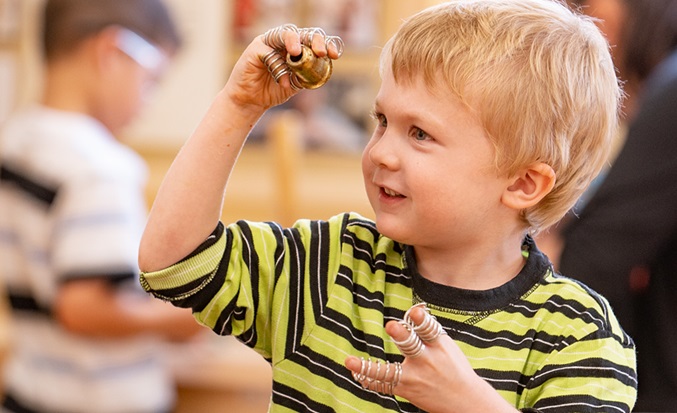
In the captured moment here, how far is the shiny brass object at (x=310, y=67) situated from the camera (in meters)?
0.91

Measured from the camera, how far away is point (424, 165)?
95 cm

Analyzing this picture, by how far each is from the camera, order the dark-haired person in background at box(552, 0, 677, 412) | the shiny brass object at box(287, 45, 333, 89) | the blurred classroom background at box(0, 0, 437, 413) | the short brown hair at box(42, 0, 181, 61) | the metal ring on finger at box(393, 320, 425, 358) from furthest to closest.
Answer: the blurred classroom background at box(0, 0, 437, 413)
the short brown hair at box(42, 0, 181, 61)
the dark-haired person in background at box(552, 0, 677, 412)
the shiny brass object at box(287, 45, 333, 89)
the metal ring on finger at box(393, 320, 425, 358)

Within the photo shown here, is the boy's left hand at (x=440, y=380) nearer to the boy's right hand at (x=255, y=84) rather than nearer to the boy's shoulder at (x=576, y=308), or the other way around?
the boy's shoulder at (x=576, y=308)

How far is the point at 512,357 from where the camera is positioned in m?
0.94

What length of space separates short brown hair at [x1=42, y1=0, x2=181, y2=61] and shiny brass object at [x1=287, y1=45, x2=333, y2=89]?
1.15 meters

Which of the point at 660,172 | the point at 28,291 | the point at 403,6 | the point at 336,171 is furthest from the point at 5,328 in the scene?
the point at 660,172

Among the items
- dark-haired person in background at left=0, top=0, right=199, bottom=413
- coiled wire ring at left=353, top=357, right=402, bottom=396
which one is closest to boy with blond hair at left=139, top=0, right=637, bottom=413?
coiled wire ring at left=353, top=357, right=402, bottom=396

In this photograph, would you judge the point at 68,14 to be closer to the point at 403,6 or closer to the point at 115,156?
the point at 115,156

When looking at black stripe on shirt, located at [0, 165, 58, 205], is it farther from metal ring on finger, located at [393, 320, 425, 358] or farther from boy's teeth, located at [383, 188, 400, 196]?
metal ring on finger, located at [393, 320, 425, 358]

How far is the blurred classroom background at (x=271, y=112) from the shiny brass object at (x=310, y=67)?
7.57 ft

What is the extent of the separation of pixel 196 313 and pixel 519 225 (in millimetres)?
374

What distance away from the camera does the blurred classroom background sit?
333 centimetres

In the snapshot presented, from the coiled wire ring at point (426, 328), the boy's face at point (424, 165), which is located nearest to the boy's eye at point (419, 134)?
the boy's face at point (424, 165)

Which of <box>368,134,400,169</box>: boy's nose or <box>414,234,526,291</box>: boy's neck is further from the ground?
<box>368,134,400,169</box>: boy's nose
